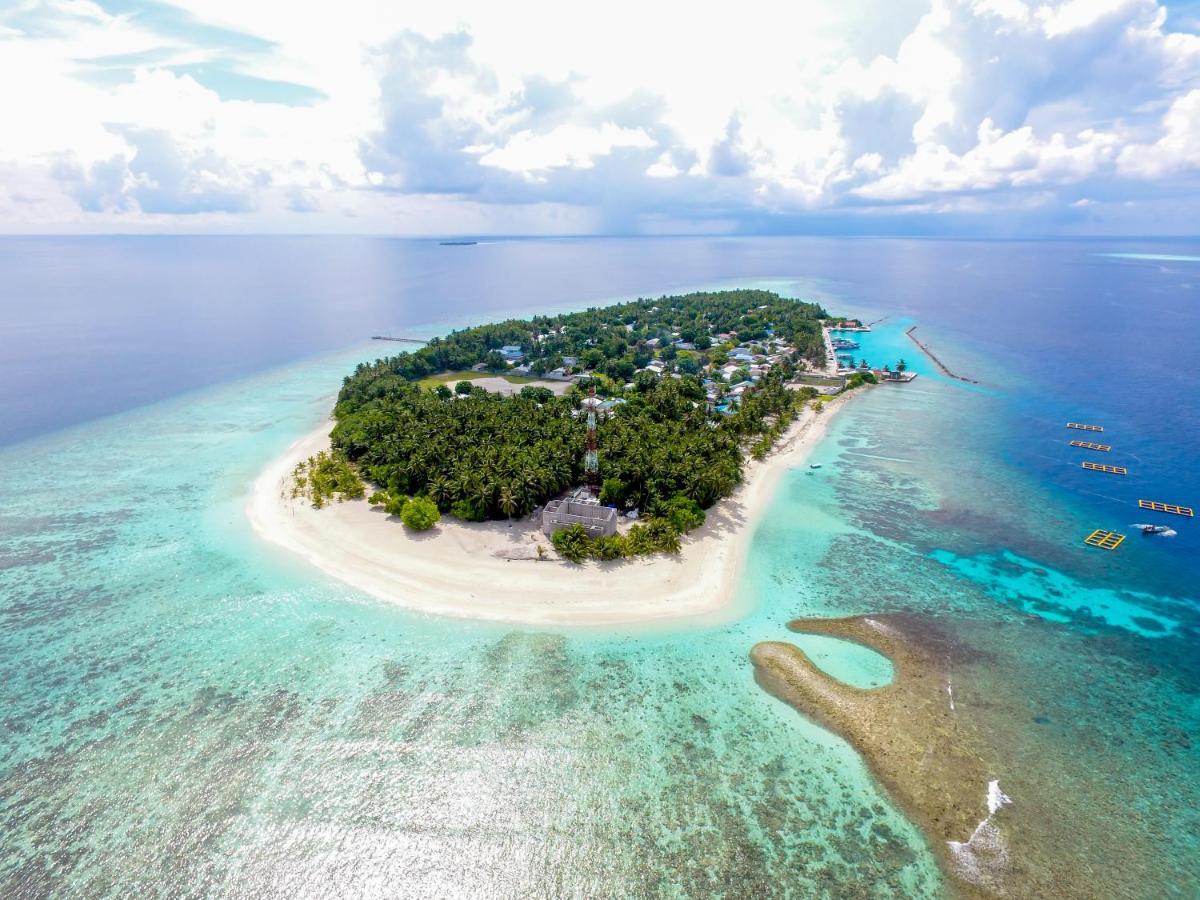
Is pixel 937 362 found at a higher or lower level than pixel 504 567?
lower

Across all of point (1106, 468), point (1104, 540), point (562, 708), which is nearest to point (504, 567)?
point (562, 708)

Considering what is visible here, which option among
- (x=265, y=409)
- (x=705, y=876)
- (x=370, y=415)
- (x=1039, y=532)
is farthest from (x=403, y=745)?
(x=265, y=409)

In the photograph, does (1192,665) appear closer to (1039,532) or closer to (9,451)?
(1039,532)

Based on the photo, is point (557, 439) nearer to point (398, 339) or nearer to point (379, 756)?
point (379, 756)

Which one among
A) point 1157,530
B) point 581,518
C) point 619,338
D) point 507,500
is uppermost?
point 507,500

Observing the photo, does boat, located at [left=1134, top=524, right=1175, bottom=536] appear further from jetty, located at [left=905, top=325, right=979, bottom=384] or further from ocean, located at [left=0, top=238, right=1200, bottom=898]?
jetty, located at [left=905, top=325, right=979, bottom=384]

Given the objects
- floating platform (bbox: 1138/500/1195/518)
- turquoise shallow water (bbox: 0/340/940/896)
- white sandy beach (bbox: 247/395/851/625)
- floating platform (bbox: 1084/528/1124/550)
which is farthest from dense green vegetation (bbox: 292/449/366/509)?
floating platform (bbox: 1138/500/1195/518)
